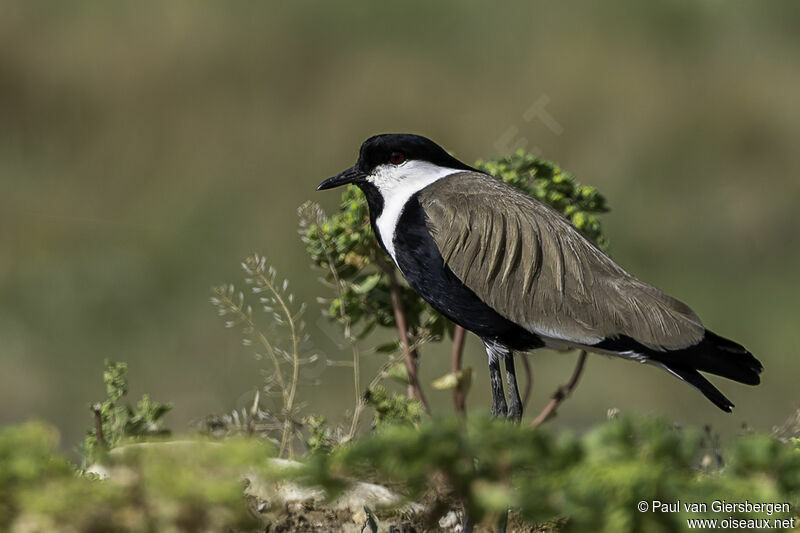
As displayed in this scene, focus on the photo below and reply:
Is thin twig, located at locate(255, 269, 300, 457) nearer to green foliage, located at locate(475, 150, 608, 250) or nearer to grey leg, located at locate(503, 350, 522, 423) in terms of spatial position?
grey leg, located at locate(503, 350, 522, 423)

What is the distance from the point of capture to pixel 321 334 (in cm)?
659

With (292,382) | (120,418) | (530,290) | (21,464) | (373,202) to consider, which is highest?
(373,202)

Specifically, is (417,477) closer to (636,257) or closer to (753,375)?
(753,375)

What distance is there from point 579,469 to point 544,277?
1649 millimetres

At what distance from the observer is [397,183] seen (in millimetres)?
3457

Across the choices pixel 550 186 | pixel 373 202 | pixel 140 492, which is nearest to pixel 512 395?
pixel 373 202

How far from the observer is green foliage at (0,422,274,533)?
63.2 inches

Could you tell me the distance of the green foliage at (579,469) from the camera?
1.56m

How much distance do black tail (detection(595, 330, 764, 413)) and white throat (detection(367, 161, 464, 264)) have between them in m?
0.83

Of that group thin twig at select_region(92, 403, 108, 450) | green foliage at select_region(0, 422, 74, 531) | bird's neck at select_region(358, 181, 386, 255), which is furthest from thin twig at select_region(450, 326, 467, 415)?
green foliage at select_region(0, 422, 74, 531)

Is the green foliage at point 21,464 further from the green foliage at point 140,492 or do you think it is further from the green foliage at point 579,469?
the green foliage at point 579,469

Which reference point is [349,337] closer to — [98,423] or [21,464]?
[98,423]

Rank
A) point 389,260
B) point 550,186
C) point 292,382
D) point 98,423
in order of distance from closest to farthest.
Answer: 1. point 98,423
2. point 292,382
3. point 389,260
4. point 550,186

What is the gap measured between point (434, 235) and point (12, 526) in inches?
72.1
